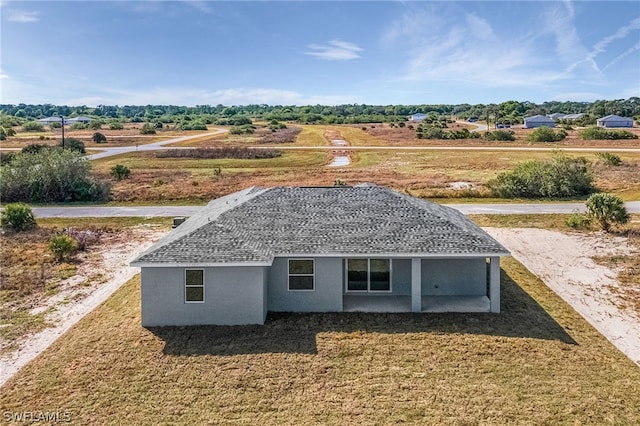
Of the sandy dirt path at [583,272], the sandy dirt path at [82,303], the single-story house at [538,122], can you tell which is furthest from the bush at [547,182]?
the single-story house at [538,122]

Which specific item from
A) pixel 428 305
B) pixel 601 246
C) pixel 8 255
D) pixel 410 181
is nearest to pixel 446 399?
pixel 428 305

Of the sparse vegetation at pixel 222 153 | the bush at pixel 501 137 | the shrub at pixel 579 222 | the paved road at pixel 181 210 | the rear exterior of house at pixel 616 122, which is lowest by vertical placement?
the shrub at pixel 579 222

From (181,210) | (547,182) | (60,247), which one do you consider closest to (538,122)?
(547,182)

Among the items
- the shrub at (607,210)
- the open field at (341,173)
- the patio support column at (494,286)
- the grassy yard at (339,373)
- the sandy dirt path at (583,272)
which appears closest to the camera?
the grassy yard at (339,373)

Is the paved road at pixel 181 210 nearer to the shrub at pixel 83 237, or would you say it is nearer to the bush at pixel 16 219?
the bush at pixel 16 219

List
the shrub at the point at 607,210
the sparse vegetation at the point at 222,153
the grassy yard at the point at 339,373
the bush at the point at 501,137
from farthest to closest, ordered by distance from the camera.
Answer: the bush at the point at 501,137 → the sparse vegetation at the point at 222,153 → the shrub at the point at 607,210 → the grassy yard at the point at 339,373

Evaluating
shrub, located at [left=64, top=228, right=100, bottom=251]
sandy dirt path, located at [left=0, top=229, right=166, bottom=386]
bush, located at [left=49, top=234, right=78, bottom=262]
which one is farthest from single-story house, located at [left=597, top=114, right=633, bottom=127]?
bush, located at [left=49, top=234, right=78, bottom=262]

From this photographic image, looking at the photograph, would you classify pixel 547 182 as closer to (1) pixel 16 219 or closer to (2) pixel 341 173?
(2) pixel 341 173
